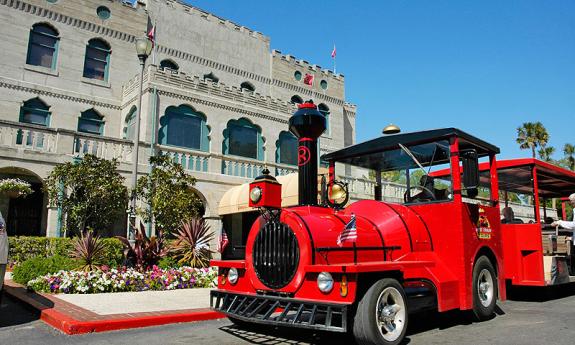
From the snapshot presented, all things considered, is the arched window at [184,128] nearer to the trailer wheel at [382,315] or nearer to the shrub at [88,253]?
the shrub at [88,253]

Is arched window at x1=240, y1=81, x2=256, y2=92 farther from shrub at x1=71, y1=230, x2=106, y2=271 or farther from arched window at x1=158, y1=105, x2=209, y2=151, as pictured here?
shrub at x1=71, y1=230, x2=106, y2=271

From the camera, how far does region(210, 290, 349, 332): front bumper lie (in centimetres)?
427

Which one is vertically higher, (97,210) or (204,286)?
(97,210)

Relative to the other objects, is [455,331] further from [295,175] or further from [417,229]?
[295,175]

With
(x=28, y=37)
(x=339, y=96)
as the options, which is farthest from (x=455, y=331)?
(x=339, y=96)

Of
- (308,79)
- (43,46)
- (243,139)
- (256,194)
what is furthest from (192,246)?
(308,79)

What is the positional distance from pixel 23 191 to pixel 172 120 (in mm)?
6567

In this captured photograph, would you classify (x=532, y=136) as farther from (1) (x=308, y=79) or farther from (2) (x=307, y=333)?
(2) (x=307, y=333)

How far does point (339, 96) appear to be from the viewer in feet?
102

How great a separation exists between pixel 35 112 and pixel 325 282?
19600 millimetres

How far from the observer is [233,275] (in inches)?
223

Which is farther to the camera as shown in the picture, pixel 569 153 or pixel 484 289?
pixel 569 153

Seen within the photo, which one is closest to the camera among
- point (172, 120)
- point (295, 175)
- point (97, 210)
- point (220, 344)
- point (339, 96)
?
point (220, 344)

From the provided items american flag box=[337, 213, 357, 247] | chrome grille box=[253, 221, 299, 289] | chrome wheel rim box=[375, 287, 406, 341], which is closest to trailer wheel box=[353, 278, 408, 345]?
chrome wheel rim box=[375, 287, 406, 341]
